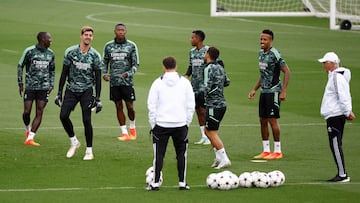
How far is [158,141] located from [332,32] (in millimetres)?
30377

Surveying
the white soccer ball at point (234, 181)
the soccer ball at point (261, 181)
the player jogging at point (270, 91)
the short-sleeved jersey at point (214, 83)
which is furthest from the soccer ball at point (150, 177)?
the player jogging at point (270, 91)

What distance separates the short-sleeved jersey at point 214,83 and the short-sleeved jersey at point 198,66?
233cm

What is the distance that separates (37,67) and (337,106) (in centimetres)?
711

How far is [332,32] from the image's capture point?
4716cm

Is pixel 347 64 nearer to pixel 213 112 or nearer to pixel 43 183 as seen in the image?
pixel 213 112

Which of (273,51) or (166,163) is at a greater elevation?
(273,51)

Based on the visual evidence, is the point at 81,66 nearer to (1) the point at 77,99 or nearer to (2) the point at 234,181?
(1) the point at 77,99

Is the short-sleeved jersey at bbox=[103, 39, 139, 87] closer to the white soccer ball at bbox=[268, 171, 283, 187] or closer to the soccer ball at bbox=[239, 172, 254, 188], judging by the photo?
the soccer ball at bbox=[239, 172, 254, 188]

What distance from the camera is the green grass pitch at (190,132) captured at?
18.0 metres

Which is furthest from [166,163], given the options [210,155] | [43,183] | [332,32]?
[332,32]

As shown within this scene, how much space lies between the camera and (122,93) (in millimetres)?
23859

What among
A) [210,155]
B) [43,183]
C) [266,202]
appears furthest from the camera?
[210,155]

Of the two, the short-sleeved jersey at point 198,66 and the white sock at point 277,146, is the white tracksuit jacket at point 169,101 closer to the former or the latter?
the white sock at point 277,146

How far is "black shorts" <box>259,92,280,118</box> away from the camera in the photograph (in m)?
21.4
